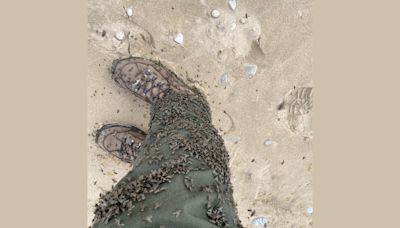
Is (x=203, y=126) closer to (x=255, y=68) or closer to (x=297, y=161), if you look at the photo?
(x=255, y=68)

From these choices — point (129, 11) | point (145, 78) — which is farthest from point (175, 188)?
point (129, 11)

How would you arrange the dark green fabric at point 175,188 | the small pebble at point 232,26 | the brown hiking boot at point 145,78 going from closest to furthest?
the dark green fabric at point 175,188 < the brown hiking boot at point 145,78 < the small pebble at point 232,26

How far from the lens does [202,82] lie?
2307mm

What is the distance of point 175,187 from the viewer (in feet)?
4.08

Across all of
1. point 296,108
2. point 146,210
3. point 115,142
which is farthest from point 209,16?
point 146,210

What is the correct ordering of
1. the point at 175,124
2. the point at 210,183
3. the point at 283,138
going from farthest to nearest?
the point at 283,138, the point at 175,124, the point at 210,183

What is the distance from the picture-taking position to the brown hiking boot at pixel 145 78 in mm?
2146

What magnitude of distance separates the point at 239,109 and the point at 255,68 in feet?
0.86

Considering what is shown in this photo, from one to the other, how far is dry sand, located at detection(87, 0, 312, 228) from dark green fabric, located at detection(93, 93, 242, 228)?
0.68 metres

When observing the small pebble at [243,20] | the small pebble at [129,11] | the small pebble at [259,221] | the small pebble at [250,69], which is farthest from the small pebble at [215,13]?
the small pebble at [259,221]

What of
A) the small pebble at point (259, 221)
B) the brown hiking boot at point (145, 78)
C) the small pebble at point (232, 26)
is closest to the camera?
the brown hiking boot at point (145, 78)

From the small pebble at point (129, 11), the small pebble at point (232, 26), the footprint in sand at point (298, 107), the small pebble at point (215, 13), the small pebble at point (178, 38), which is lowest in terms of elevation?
the footprint in sand at point (298, 107)

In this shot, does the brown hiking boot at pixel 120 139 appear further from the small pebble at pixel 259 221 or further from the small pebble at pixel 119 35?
the small pebble at pixel 259 221

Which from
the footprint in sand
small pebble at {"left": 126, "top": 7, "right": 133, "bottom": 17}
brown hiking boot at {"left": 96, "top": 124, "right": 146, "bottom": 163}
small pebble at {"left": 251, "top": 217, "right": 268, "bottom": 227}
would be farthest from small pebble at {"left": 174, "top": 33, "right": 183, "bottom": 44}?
small pebble at {"left": 251, "top": 217, "right": 268, "bottom": 227}
